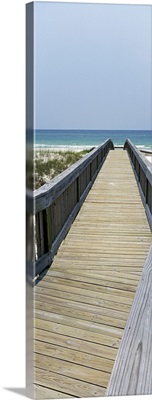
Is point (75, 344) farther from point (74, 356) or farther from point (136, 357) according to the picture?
point (136, 357)

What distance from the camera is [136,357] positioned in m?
1.00

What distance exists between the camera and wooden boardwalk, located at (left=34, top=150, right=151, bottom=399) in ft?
5.05

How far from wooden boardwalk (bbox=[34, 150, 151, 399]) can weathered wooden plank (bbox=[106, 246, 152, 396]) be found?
0.46 metres

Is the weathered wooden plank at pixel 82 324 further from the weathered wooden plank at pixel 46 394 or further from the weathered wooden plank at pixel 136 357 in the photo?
the weathered wooden plank at pixel 136 357

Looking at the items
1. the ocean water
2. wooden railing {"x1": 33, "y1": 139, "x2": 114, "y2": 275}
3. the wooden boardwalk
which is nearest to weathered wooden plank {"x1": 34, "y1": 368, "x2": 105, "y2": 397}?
the wooden boardwalk

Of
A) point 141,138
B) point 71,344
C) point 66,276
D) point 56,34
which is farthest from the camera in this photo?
point 66,276

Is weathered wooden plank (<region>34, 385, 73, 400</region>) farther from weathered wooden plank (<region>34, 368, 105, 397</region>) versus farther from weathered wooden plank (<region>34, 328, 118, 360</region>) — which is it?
weathered wooden plank (<region>34, 328, 118, 360</region>)

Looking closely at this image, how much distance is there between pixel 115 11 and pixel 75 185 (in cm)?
238

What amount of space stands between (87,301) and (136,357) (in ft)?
3.54

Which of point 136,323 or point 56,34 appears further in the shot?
point 56,34

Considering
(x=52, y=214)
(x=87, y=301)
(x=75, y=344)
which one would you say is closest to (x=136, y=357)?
(x=75, y=344)
